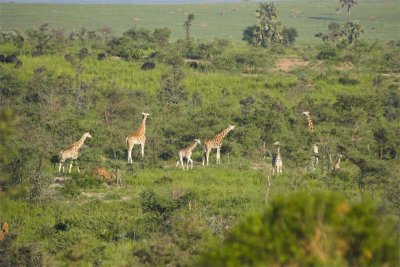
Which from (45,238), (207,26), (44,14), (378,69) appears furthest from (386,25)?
(45,238)

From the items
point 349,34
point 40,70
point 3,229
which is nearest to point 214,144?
point 3,229

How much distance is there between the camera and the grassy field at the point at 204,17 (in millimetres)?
72938

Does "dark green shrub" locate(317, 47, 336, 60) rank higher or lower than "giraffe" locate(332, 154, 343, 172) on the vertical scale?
lower

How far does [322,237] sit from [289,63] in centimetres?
3569

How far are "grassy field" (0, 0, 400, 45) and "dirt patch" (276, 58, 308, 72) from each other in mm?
22294

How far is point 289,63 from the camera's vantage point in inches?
1625

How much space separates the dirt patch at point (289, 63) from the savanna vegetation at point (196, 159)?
181mm

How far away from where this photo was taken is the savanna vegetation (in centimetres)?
640

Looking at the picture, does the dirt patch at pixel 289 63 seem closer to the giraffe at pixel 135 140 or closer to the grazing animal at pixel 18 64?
the grazing animal at pixel 18 64

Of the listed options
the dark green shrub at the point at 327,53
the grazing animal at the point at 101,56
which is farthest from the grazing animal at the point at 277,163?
the dark green shrub at the point at 327,53

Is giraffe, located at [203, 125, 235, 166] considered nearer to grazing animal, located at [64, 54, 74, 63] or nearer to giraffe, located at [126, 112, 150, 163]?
giraffe, located at [126, 112, 150, 163]

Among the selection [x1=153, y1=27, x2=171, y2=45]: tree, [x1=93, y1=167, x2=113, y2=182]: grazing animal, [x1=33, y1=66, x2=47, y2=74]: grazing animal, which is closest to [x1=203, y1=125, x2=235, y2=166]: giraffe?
[x1=93, y1=167, x2=113, y2=182]: grazing animal

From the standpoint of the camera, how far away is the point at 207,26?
79.9 m

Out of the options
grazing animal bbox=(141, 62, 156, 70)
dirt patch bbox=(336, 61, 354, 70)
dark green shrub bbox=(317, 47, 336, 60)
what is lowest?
dirt patch bbox=(336, 61, 354, 70)
